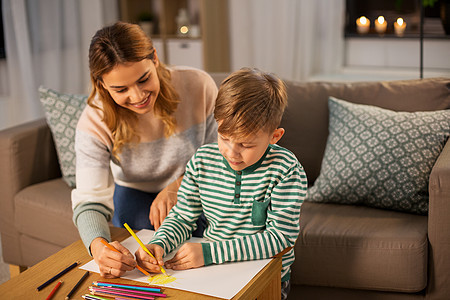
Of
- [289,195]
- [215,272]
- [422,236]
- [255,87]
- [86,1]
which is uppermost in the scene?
[86,1]

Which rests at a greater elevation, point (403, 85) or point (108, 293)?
point (403, 85)

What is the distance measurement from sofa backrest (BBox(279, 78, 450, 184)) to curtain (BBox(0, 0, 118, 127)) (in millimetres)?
2138

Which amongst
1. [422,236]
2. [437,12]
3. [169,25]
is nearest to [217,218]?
[422,236]

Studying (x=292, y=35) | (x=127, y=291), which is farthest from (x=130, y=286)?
(x=292, y=35)

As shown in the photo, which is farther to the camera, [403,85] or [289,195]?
[403,85]

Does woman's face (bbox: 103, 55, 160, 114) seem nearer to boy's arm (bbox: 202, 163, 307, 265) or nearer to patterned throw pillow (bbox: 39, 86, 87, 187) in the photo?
boy's arm (bbox: 202, 163, 307, 265)

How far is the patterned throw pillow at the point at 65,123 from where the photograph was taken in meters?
2.26

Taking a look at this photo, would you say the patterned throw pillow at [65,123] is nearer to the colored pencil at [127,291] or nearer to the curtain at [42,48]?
the colored pencil at [127,291]

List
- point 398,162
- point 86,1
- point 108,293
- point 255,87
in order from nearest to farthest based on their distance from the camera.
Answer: point 108,293 → point 255,87 → point 398,162 → point 86,1

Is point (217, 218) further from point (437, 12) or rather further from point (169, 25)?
point (169, 25)

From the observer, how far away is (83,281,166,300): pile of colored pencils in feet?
3.68

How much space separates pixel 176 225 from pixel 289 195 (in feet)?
0.92

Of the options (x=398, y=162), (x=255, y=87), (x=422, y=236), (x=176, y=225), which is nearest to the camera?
(x=255, y=87)

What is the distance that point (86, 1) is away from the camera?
4121 mm
